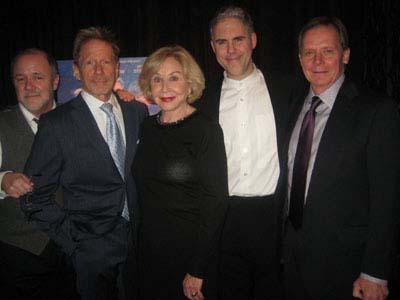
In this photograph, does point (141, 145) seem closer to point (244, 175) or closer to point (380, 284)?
point (244, 175)

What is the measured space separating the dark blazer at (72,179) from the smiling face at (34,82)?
36cm

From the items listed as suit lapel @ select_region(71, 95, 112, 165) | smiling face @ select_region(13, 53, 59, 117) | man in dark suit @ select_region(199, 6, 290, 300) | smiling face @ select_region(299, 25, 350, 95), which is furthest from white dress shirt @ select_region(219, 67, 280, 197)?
smiling face @ select_region(13, 53, 59, 117)

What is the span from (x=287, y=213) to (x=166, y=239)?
26.2 inches

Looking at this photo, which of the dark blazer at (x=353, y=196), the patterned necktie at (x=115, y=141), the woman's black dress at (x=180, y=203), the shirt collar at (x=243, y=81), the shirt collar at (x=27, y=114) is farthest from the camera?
the shirt collar at (x=243, y=81)

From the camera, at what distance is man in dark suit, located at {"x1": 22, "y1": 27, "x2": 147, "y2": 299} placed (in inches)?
68.6

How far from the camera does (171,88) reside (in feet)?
5.95

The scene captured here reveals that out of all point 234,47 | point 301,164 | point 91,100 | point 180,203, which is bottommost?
point 180,203

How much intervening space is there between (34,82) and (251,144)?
140cm

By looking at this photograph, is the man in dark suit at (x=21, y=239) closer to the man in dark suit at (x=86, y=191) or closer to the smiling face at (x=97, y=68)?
the man in dark suit at (x=86, y=191)

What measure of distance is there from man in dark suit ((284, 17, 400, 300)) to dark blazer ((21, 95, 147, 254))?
0.97m

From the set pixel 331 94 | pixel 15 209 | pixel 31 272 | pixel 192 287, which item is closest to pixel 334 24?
pixel 331 94

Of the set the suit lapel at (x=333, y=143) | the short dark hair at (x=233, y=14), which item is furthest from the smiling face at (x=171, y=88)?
the suit lapel at (x=333, y=143)

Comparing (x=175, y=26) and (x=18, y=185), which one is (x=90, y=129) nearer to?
(x=18, y=185)

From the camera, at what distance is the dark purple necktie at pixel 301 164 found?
169cm
